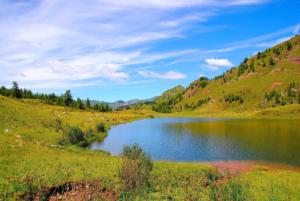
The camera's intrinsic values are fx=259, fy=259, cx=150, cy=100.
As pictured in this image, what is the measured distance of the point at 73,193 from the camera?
24.6 metres

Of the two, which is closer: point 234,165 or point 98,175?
point 98,175

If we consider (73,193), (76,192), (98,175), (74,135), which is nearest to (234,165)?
(98,175)

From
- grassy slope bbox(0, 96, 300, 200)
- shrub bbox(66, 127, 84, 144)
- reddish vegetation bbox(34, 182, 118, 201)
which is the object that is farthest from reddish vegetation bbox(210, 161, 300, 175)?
shrub bbox(66, 127, 84, 144)

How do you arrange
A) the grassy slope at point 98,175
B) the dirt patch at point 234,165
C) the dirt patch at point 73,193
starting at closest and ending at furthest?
the dirt patch at point 73,193
the grassy slope at point 98,175
the dirt patch at point 234,165

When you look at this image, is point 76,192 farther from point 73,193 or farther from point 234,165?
point 234,165

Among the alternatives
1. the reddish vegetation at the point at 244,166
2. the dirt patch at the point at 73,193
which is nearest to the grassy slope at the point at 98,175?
the dirt patch at the point at 73,193

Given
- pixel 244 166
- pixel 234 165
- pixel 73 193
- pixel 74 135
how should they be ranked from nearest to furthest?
pixel 73 193, pixel 244 166, pixel 234 165, pixel 74 135

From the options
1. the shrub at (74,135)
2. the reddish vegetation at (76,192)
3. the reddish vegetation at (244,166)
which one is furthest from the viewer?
the shrub at (74,135)

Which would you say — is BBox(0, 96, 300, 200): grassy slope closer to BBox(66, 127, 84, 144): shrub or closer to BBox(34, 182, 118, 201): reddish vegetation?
BBox(34, 182, 118, 201): reddish vegetation

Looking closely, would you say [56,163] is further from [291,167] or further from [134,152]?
[291,167]

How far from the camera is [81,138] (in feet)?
224

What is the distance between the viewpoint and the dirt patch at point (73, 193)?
888 inches

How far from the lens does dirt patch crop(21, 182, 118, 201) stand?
2255cm

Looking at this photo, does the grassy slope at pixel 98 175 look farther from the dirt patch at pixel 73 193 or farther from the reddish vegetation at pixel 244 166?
the reddish vegetation at pixel 244 166
